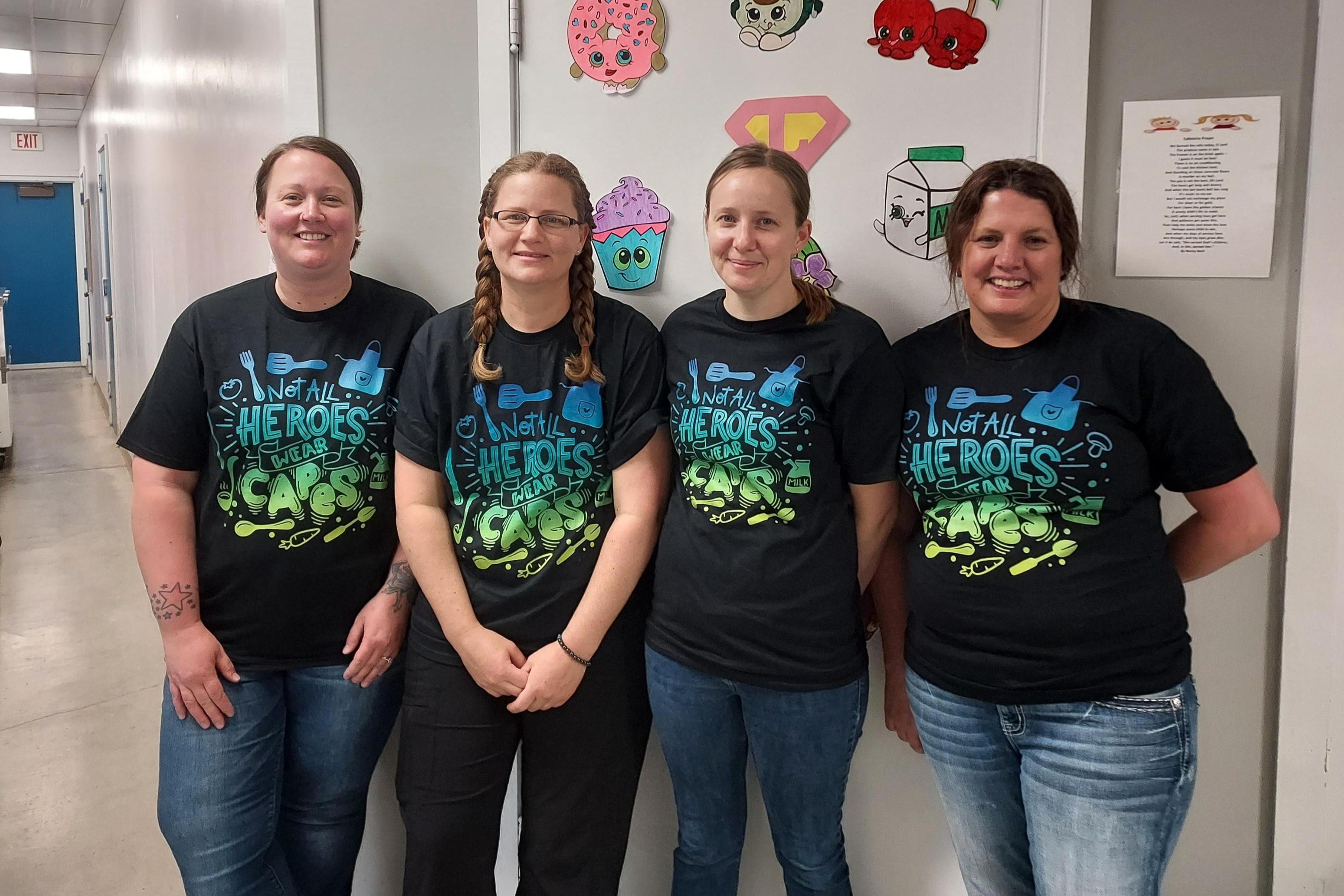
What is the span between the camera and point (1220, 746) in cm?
153

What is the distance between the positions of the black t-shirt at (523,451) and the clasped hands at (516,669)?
3 centimetres

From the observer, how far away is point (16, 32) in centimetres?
564

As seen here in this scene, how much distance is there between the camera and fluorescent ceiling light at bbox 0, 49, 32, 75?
6258 mm

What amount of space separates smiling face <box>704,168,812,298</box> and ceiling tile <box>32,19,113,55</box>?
5878 mm

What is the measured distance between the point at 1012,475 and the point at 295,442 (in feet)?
3.67

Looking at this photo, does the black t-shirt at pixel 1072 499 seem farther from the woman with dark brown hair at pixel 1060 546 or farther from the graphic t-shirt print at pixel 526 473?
the graphic t-shirt print at pixel 526 473

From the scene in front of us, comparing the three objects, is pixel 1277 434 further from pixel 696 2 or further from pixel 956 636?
pixel 696 2

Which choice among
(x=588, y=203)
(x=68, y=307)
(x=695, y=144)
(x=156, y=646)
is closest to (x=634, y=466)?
(x=588, y=203)

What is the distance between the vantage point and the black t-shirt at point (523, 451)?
1.42m

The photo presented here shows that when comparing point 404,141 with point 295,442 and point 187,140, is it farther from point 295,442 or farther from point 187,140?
point 187,140

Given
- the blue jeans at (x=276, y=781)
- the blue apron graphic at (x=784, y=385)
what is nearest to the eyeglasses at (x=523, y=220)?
the blue apron graphic at (x=784, y=385)

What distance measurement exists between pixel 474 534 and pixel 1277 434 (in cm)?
132

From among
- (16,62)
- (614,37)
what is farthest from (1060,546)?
(16,62)

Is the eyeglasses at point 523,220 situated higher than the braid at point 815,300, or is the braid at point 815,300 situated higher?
the eyeglasses at point 523,220
